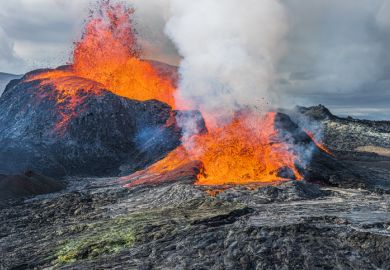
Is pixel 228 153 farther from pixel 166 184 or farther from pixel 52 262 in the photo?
pixel 52 262

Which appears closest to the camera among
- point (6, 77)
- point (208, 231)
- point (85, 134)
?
point (208, 231)

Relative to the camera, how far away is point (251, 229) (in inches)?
923

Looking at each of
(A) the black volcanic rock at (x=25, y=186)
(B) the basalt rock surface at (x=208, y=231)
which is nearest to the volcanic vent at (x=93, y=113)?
(A) the black volcanic rock at (x=25, y=186)

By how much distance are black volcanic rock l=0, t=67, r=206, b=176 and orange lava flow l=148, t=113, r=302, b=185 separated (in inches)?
589

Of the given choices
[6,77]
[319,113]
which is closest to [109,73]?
[319,113]

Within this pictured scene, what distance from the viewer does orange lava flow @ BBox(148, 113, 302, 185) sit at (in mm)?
44609

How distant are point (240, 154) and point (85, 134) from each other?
36.3 metres

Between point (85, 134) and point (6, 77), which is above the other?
point (6, 77)

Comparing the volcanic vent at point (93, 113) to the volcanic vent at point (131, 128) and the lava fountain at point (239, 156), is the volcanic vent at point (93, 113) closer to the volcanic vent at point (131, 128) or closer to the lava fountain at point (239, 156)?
the volcanic vent at point (131, 128)

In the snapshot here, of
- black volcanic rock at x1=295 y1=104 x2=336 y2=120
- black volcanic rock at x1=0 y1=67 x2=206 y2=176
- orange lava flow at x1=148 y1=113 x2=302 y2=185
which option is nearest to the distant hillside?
black volcanic rock at x1=0 y1=67 x2=206 y2=176

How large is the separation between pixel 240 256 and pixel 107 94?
206ft

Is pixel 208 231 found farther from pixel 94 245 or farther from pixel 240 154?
pixel 240 154

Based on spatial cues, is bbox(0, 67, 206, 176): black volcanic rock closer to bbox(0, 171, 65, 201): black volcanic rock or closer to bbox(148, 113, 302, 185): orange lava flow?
bbox(0, 171, 65, 201): black volcanic rock

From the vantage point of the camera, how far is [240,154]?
47.1 meters
